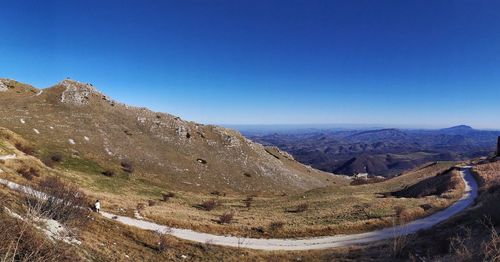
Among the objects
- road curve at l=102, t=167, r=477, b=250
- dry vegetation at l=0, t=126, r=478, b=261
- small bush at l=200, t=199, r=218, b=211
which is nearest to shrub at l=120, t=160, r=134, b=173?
dry vegetation at l=0, t=126, r=478, b=261

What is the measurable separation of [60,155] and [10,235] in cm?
5074

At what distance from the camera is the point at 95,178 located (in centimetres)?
5256

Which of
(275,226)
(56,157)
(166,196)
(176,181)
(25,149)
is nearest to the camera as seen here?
(275,226)

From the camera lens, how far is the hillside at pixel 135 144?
64.4 metres

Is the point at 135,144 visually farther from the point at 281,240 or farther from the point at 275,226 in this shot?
the point at 281,240

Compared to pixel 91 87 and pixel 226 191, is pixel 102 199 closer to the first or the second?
pixel 226 191

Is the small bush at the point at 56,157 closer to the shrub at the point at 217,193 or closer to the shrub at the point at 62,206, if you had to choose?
the shrub at the point at 217,193

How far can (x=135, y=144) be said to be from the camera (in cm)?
7794

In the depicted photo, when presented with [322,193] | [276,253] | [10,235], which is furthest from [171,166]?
[10,235]

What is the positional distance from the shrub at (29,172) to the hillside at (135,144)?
8.91 m

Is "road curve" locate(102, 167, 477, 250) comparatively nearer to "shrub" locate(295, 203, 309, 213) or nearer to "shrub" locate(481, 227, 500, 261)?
"shrub" locate(295, 203, 309, 213)

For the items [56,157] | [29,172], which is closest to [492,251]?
[29,172]

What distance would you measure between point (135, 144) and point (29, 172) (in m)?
38.0

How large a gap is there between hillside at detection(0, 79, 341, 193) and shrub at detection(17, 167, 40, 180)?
8913 mm
